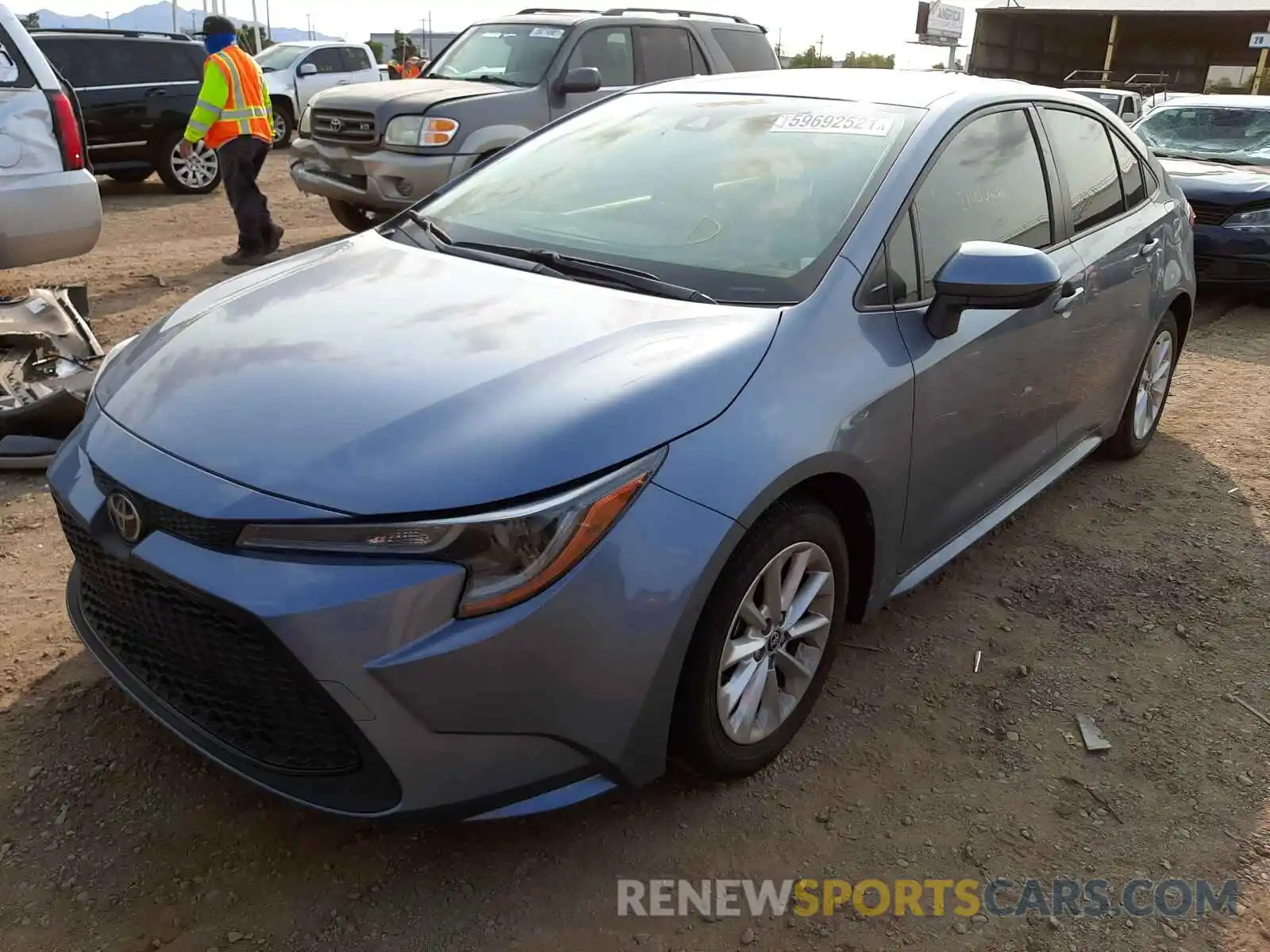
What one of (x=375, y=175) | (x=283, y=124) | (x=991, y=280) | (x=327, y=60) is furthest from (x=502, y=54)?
(x=327, y=60)

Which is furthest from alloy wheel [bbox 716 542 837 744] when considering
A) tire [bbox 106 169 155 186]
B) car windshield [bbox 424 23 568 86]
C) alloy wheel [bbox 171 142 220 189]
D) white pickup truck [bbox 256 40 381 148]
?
white pickup truck [bbox 256 40 381 148]

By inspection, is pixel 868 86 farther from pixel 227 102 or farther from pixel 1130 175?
pixel 227 102

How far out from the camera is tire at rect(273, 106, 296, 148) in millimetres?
15664

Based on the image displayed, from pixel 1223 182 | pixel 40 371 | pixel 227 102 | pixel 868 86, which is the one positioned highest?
pixel 868 86

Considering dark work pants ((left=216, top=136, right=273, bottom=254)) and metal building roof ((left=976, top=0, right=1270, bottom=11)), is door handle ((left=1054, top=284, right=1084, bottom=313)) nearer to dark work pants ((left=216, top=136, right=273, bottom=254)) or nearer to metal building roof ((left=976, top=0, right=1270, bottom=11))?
dark work pants ((left=216, top=136, right=273, bottom=254))

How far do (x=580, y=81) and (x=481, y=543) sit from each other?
714 cm

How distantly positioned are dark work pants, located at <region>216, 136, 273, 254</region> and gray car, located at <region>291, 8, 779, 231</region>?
56 cm

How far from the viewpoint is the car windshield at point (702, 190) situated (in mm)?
2666

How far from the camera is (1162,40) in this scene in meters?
44.2

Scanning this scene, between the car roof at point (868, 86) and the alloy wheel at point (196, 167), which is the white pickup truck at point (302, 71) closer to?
the alloy wheel at point (196, 167)

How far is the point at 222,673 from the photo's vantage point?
2004 millimetres

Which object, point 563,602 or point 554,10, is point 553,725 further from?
point 554,10

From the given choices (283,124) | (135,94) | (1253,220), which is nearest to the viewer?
(1253,220)

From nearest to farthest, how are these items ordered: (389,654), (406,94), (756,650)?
(389,654) → (756,650) → (406,94)
